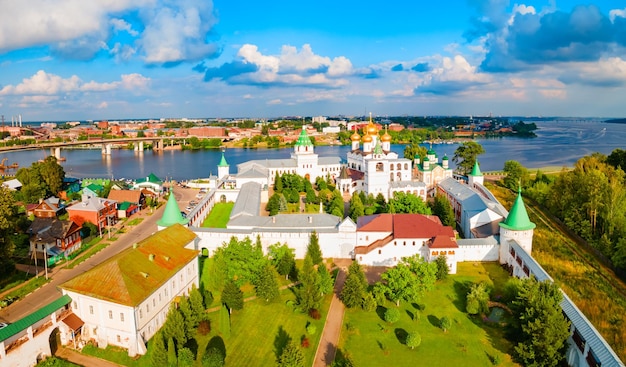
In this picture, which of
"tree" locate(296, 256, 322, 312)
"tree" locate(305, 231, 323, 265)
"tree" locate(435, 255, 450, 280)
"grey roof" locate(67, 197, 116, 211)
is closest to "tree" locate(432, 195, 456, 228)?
"tree" locate(435, 255, 450, 280)

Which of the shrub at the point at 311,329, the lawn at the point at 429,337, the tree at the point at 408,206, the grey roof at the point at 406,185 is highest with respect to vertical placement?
the grey roof at the point at 406,185

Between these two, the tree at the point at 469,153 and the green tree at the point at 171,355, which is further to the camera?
the tree at the point at 469,153

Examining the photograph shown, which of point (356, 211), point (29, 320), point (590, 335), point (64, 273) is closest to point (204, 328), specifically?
point (29, 320)

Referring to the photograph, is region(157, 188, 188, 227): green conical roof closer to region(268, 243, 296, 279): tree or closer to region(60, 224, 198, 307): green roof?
region(60, 224, 198, 307): green roof

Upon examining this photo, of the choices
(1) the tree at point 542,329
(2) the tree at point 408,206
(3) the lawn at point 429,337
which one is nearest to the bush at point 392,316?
(3) the lawn at point 429,337

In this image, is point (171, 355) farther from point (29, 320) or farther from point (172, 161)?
point (172, 161)

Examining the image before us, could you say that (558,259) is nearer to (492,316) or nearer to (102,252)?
(492,316)

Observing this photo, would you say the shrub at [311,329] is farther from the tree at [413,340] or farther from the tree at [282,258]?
the tree at [282,258]

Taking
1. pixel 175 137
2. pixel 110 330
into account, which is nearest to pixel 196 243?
pixel 110 330
